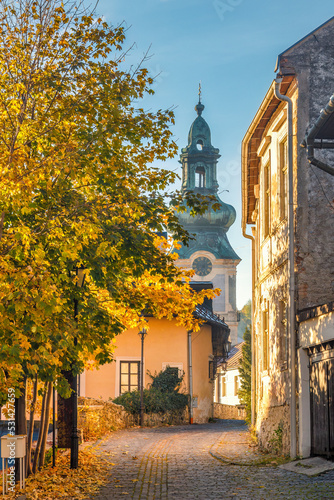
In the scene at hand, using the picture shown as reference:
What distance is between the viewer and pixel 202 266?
8581 centimetres

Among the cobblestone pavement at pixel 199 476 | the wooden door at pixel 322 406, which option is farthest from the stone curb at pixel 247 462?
the wooden door at pixel 322 406

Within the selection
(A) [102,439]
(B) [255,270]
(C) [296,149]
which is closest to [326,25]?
(C) [296,149]

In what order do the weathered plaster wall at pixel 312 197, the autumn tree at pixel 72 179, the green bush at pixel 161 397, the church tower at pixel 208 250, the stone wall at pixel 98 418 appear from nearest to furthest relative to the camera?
the autumn tree at pixel 72 179
the weathered plaster wall at pixel 312 197
the stone wall at pixel 98 418
the green bush at pixel 161 397
the church tower at pixel 208 250

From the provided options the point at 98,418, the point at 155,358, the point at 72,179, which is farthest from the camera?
the point at 155,358

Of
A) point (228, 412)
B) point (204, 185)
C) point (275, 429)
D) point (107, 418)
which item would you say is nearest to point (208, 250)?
point (204, 185)

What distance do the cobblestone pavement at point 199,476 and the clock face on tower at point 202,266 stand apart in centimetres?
6732

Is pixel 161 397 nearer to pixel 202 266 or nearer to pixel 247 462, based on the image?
pixel 247 462

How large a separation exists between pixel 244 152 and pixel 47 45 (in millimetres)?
8194

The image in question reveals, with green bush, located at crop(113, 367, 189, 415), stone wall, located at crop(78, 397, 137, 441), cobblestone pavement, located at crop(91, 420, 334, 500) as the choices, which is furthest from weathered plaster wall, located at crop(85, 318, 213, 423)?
cobblestone pavement, located at crop(91, 420, 334, 500)

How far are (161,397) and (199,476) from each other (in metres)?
16.2

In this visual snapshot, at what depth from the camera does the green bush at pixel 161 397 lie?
26516 mm

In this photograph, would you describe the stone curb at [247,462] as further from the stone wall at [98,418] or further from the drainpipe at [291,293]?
the stone wall at [98,418]

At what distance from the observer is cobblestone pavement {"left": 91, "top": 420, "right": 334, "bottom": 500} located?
968 centimetres

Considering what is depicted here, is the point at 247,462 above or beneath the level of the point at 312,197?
beneath
